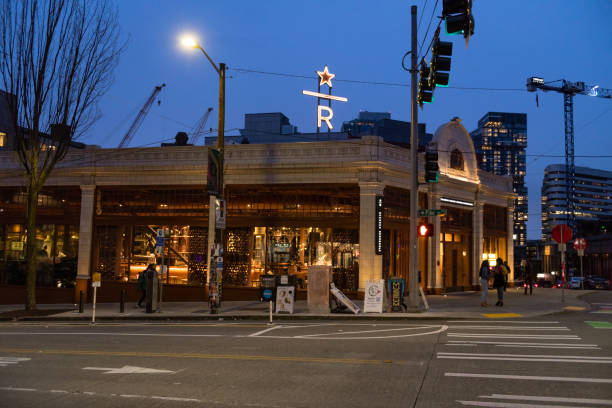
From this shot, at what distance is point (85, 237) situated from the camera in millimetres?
26469

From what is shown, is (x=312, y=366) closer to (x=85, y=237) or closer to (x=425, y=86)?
(x=425, y=86)

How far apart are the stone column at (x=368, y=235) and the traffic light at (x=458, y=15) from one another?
12.3 metres

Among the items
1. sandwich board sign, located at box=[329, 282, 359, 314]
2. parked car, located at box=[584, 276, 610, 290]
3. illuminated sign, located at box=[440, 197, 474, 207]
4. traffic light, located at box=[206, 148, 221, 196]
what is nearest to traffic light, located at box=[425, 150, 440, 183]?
sandwich board sign, located at box=[329, 282, 359, 314]

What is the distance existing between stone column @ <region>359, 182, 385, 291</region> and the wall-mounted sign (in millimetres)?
123

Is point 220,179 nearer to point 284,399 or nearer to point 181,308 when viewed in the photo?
point 181,308

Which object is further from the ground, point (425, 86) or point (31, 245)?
point (425, 86)

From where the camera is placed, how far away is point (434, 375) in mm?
8969

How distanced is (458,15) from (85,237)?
2113 cm

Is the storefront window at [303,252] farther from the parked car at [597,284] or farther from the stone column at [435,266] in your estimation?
the parked car at [597,284]

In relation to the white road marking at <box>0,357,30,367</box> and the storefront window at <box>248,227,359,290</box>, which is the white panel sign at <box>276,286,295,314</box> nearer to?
the storefront window at <box>248,227,359,290</box>

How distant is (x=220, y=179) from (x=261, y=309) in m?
5.24

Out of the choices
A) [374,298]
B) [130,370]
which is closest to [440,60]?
[374,298]

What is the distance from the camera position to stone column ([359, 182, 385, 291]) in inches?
915

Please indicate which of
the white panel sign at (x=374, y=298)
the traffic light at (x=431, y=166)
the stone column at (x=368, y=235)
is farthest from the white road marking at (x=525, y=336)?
the stone column at (x=368, y=235)
